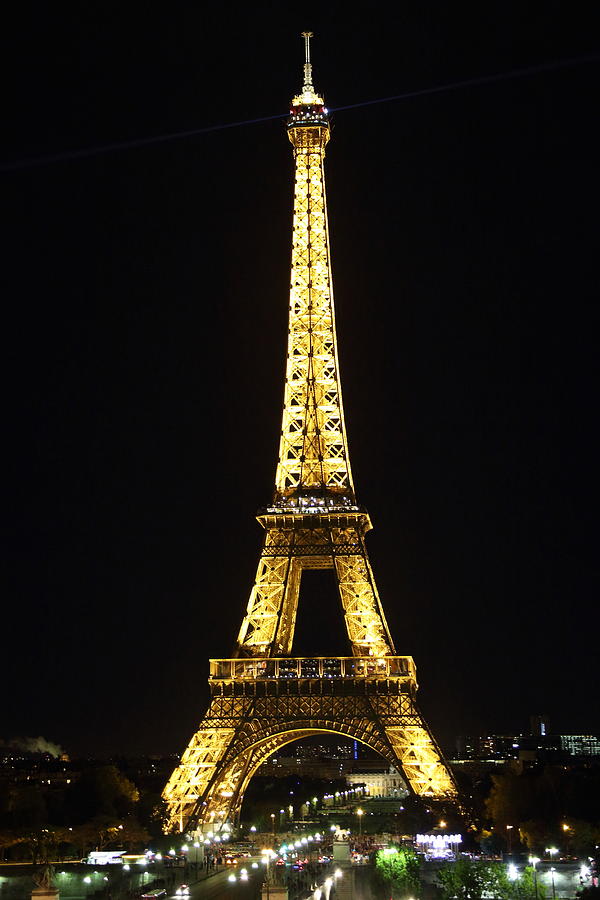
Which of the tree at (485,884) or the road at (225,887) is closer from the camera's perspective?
the tree at (485,884)

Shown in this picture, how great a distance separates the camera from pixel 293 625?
7288 centimetres

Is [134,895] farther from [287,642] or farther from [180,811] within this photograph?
[287,642]

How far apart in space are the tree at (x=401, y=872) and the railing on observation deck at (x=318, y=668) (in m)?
18.8

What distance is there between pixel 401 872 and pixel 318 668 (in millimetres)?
22956

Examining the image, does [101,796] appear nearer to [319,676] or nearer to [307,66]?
[319,676]

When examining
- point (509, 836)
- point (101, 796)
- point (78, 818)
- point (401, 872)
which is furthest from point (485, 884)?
point (101, 796)

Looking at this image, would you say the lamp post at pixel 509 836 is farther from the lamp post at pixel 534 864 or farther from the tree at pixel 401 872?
the tree at pixel 401 872

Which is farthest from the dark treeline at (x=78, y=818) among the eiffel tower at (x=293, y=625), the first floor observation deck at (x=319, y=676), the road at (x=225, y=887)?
the road at (x=225, y=887)

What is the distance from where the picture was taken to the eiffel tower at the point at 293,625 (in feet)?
220

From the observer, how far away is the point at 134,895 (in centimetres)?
4731

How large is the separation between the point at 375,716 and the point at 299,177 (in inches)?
1300

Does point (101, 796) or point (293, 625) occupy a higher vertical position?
point (293, 625)

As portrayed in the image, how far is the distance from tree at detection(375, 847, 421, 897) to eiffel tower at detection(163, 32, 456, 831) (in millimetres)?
16622

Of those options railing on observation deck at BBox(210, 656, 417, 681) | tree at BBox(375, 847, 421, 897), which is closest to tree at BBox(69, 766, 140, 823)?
railing on observation deck at BBox(210, 656, 417, 681)
